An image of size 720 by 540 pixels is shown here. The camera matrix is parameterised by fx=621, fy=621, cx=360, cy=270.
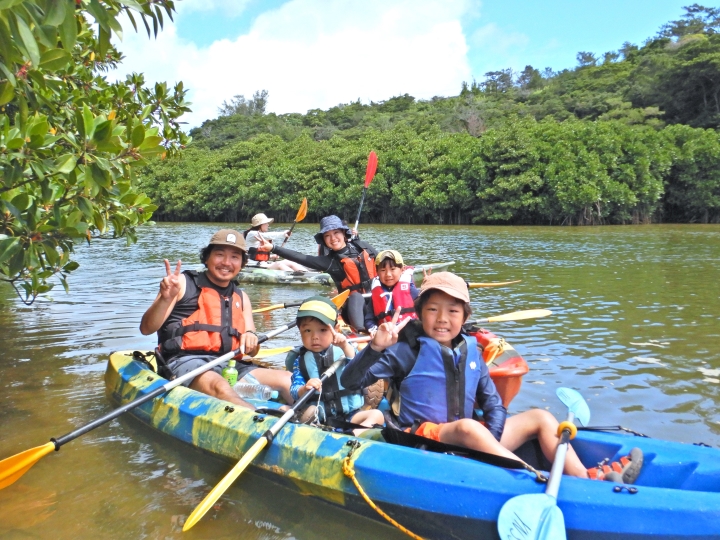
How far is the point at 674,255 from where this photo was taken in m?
15.6

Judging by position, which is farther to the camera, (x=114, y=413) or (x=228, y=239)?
(x=228, y=239)

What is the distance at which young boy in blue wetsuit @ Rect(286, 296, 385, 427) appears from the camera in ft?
12.6

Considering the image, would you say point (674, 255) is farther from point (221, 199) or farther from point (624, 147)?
point (221, 199)

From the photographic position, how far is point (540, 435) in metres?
3.17

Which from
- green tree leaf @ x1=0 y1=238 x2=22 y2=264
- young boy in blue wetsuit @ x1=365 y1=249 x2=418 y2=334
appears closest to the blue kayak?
green tree leaf @ x1=0 y1=238 x2=22 y2=264

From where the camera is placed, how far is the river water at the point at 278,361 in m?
3.29

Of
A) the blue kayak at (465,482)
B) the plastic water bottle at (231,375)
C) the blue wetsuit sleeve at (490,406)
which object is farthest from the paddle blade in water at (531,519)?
the plastic water bottle at (231,375)

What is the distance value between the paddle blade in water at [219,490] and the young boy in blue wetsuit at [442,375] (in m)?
0.57

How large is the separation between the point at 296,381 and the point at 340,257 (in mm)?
2905

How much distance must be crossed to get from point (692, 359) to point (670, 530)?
4008mm

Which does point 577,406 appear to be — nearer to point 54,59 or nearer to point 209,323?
point 209,323

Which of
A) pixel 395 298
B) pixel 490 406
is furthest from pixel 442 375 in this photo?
pixel 395 298

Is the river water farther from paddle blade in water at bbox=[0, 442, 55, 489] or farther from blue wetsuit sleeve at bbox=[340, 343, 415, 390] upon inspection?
blue wetsuit sleeve at bbox=[340, 343, 415, 390]

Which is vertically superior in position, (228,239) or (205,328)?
(228,239)
